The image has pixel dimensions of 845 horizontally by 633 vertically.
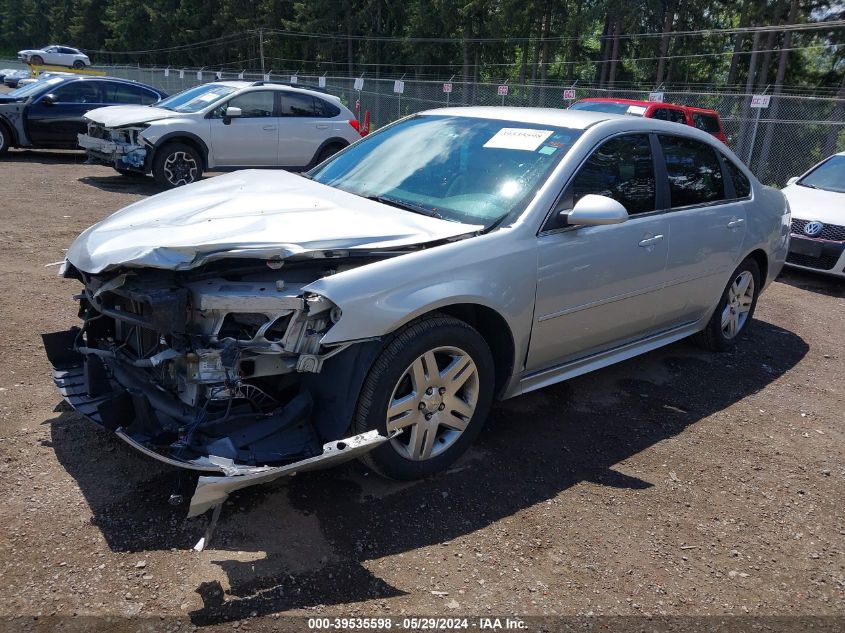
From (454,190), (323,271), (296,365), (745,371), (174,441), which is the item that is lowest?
(745,371)

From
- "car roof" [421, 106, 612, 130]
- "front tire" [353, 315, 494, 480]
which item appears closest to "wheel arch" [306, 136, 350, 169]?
"car roof" [421, 106, 612, 130]

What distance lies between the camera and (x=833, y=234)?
8.13 metres

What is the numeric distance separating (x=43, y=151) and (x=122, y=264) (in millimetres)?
14500

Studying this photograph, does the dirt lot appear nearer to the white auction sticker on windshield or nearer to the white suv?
the white auction sticker on windshield

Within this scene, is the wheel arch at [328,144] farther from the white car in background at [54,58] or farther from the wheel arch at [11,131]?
the white car in background at [54,58]

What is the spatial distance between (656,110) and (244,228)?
35.1 ft

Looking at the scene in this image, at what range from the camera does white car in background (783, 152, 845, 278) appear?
809cm

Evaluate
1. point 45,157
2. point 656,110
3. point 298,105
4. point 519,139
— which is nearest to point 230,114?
point 298,105

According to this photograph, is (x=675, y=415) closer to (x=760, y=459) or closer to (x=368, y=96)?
(x=760, y=459)

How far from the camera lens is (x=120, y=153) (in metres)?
10.7

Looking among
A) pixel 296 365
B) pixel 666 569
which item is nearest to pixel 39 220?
pixel 296 365

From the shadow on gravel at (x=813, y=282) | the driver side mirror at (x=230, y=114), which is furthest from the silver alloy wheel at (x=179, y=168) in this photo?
the shadow on gravel at (x=813, y=282)

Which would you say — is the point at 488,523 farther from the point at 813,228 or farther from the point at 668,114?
the point at 668,114

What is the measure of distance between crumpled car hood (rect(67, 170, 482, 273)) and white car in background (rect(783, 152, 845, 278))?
6323mm
